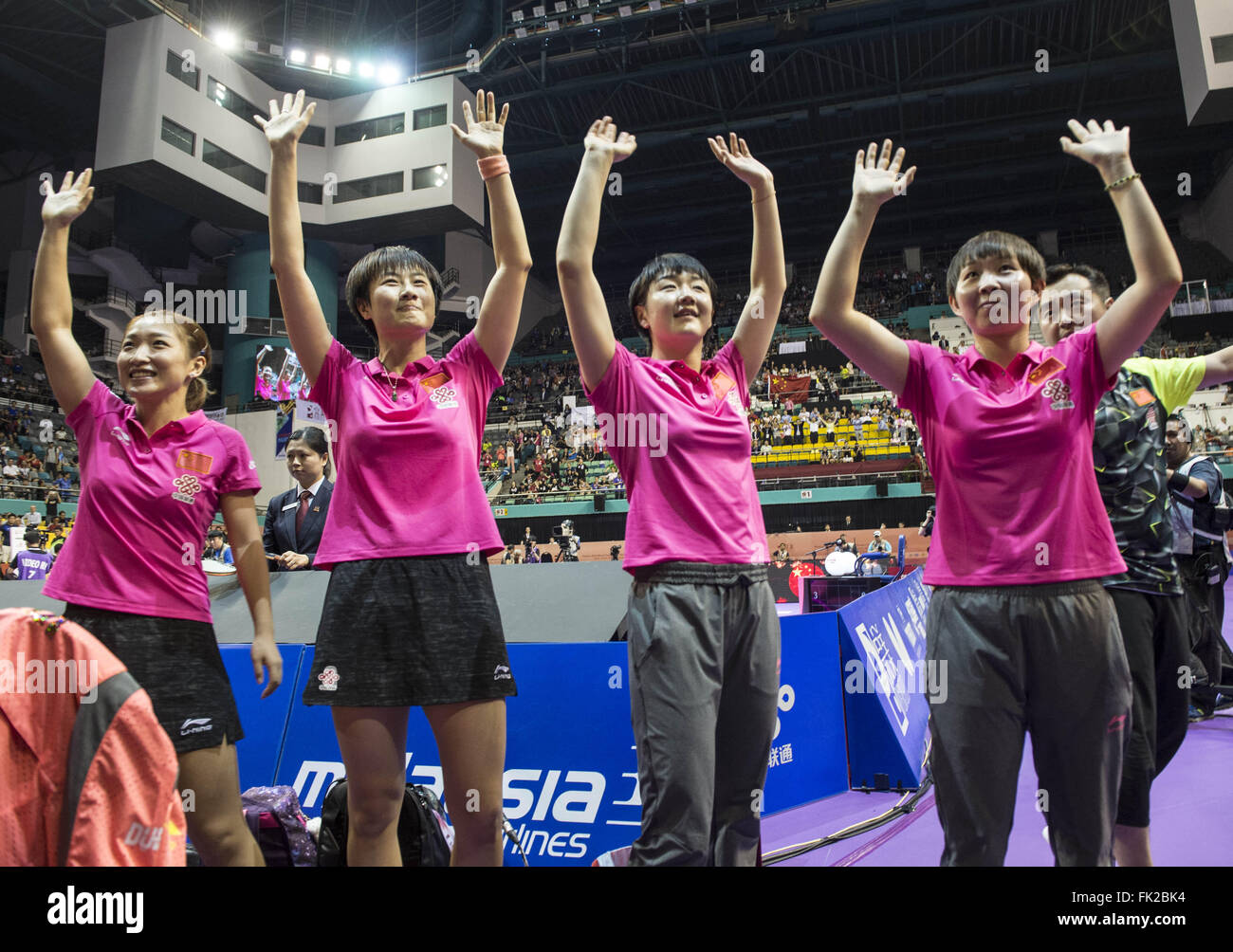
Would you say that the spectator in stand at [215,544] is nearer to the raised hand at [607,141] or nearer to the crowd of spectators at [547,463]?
the crowd of spectators at [547,463]

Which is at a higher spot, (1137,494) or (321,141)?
(321,141)

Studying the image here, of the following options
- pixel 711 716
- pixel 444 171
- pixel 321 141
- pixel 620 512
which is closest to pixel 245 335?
pixel 321 141

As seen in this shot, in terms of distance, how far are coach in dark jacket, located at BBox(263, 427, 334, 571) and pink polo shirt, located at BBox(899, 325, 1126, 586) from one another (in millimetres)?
3181

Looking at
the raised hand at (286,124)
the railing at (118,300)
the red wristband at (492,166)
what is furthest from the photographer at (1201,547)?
the railing at (118,300)

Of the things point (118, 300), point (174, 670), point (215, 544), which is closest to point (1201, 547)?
point (174, 670)

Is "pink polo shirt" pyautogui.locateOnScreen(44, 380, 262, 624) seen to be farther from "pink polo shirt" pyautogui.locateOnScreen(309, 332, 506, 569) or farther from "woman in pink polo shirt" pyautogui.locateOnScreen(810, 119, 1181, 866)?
"woman in pink polo shirt" pyautogui.locateOnScreen(810, 119, 1181, 866)

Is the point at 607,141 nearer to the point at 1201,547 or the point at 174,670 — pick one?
the point at 174,670

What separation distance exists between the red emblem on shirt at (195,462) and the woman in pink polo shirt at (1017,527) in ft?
5.51

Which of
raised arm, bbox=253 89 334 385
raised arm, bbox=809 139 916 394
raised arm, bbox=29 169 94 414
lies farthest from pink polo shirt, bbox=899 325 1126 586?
raised arm, bbox=29 169 94 414

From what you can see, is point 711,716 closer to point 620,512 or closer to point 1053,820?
point 1053,820

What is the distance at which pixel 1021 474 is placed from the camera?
5.98 ft

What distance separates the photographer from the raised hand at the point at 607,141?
7.60ft
